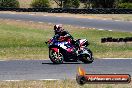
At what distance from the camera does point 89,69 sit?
52.5 feet

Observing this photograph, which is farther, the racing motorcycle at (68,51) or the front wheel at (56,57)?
the front wheel at (56,57)

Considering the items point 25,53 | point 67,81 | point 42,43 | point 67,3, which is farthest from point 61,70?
point 67,3

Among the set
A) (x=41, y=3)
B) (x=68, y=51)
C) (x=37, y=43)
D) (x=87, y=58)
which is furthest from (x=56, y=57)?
(x=41, y=3)

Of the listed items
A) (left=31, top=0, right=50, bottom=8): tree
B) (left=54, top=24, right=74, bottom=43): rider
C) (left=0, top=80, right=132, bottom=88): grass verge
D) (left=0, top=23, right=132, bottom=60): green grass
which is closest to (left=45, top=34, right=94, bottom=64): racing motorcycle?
(left=54, top=24, right=74, bottom=43): rider

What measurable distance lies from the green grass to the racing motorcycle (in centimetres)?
220

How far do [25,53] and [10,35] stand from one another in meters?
11.2

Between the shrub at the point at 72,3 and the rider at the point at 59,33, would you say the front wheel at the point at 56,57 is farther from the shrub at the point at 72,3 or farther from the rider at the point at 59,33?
the shrub at the point at 72,3

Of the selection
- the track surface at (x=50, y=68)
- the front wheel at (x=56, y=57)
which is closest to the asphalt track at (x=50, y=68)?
the track surface at (x=50, y=68)

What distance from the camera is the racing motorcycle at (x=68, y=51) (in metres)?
16.9

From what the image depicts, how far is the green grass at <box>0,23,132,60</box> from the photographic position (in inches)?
796

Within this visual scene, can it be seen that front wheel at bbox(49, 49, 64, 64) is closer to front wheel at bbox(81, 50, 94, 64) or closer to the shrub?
front wheel at bbox(81, 50, 94, 64)

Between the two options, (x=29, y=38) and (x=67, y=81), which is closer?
(x=67, y=81)

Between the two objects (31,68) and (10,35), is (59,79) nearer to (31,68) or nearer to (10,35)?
(31,68)

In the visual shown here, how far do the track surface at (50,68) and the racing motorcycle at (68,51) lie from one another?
254mm
